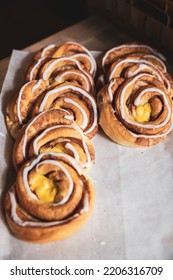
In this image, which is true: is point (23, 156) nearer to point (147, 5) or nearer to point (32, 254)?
point (32, 254)

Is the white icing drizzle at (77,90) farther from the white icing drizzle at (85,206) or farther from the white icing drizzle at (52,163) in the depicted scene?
the white icing drizzle at (85,206)

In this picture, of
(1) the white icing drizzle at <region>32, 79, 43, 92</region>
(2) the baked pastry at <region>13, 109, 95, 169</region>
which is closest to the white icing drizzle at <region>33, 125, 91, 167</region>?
(2) the baked pastry at <region>13, 109, 95, 169</region>

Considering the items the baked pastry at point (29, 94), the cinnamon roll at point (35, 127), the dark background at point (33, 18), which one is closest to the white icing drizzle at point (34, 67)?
the baked pastry at point (29, 94)

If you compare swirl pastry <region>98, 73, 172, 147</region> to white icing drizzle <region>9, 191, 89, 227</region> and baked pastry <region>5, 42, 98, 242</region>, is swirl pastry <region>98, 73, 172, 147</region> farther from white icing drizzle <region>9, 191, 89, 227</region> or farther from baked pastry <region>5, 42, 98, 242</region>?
white icing drizzle <region>9, 191, 89, 227</region>

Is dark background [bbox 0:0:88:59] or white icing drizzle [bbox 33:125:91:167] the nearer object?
white icing drizzle [bbox 33:125:91:167]

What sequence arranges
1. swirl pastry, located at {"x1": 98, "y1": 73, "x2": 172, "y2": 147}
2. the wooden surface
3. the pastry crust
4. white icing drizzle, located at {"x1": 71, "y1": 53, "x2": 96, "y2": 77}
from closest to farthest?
the pastry crust → swirl pastry, located at {"x1": 98, "y1": 73, "x2": 172, "y2": 147} → white icing drizzle, located at {"x1": 71, "y1": 53, "x2": 96, "y2": 77} → the wooden surface

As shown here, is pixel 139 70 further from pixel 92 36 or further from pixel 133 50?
pixel 92 36

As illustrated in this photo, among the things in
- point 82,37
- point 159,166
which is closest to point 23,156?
point 159,166
